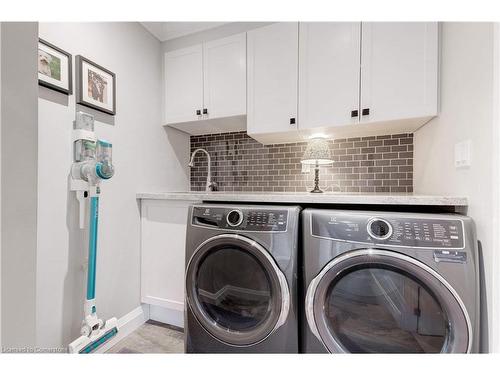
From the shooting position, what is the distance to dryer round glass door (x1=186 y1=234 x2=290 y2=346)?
40.9 inches

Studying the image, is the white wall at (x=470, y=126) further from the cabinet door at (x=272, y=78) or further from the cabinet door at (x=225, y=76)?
the cabinet door at (x=225, y=76)

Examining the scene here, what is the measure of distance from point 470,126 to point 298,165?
3.85 ft

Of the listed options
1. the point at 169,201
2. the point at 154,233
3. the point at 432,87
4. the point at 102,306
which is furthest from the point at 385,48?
the point at 102,306

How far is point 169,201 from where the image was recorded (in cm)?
160

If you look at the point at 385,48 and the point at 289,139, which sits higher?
the point at 385,48

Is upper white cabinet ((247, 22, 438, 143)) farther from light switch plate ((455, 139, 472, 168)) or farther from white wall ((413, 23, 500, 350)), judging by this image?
light switch plate ((455, 139, 472, 168))

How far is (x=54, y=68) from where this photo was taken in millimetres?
1165

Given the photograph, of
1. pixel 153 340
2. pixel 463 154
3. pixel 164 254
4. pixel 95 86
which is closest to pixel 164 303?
pixel 153 340

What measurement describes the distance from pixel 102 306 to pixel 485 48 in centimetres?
244

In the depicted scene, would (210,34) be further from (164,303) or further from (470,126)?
(164,303)

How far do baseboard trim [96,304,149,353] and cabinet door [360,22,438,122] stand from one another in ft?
7.22
